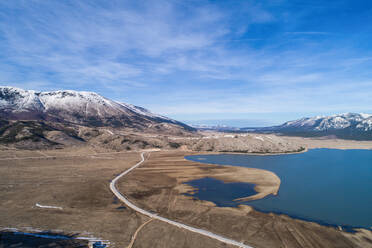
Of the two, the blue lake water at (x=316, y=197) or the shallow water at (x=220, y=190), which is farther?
the shallow water at (x=220, y=190)

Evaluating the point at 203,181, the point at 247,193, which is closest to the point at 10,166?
the point at 203,181

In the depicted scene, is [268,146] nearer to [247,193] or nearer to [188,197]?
[247,193]

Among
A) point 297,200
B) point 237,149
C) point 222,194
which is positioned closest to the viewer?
point 297,200

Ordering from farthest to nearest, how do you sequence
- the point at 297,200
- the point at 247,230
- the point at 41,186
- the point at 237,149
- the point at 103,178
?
the point at 237,149 < the point at 103,178 < the point at 41,186 < the point at 297,200 < the point at 247,230

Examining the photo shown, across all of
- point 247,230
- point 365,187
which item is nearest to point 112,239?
point 247,230

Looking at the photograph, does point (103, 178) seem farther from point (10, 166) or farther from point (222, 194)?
point (10, 166)

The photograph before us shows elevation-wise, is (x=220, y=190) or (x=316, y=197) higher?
(x=220, y=190)

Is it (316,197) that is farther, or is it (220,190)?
(220,190)

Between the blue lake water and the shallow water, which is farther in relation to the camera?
the shallow water

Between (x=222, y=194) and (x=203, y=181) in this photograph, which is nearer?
(x=222, y=194)
